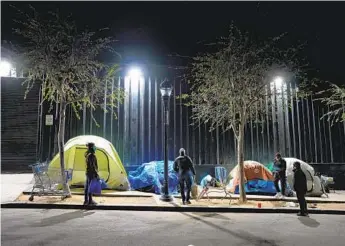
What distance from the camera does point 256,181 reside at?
46.1 ft

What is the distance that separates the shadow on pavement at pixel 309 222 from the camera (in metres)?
7.90

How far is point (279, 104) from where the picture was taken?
Result: 18969 millimetres

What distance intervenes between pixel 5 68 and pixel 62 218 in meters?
11.8

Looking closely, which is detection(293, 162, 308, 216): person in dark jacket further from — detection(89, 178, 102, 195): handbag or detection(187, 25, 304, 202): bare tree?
detection(89, 178, 102, 195): handbag

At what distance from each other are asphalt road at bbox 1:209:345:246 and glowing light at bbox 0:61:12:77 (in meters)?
10.0

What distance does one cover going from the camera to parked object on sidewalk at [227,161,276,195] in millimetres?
13836

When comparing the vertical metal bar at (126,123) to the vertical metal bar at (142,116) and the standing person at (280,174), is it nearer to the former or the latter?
the vertical metal bar at (142,116)

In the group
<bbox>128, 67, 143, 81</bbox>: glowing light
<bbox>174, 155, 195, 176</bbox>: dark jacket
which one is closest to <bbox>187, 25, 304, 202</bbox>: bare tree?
<bbox>174, 155, 195, 176</bbox>: dark jacket

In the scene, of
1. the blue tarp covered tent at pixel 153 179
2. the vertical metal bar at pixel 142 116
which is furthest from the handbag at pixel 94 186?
the vertical metal bar at pixel 142 116

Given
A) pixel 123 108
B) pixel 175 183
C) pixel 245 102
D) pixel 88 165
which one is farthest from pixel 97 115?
pixel 245 102

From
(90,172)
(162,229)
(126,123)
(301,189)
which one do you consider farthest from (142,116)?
(162,229)

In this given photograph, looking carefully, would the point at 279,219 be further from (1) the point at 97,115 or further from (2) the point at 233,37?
(1) the point at 97,115

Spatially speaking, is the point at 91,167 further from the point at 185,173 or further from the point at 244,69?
the point at 244,69

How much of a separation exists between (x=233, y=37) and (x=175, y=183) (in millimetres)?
6376
